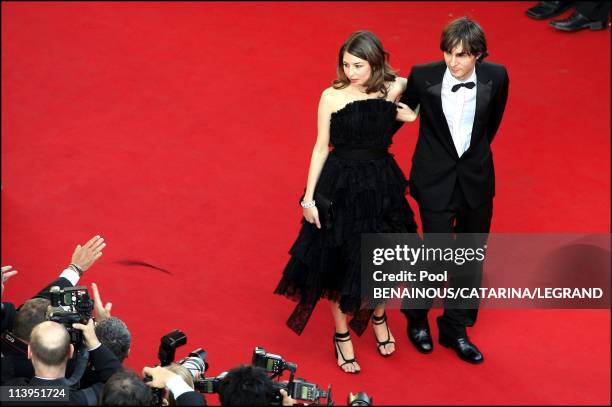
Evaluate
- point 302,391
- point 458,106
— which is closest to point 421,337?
point 458,106

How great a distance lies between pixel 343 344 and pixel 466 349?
0.56 meters

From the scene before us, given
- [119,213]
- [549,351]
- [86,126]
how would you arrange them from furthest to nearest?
[86,126] < [119,213] < [549,351]

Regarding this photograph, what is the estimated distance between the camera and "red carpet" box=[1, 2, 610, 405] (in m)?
4.73

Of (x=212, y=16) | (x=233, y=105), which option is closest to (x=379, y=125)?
(x=233, y=105)

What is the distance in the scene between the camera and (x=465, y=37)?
13.3 feet

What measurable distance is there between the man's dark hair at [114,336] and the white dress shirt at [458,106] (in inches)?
63.2

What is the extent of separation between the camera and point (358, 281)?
4.35 metres

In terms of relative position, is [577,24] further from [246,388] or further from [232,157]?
Answer: [246,388]

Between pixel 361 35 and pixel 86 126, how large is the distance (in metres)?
2.84

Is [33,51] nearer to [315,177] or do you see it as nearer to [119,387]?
[315,177]

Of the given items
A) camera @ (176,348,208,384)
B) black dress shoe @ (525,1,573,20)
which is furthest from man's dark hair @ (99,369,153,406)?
black dress shoe @ (525,1,573,20)

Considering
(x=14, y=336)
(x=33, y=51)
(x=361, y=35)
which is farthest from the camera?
(x=33, y=51)

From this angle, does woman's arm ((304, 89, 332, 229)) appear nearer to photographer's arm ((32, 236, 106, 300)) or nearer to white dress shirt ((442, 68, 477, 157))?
white dress shirt ((442, 68, 477, 157))

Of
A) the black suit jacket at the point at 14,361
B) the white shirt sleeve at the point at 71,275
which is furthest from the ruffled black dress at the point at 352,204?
the black suit jacket at the point at 14,361
